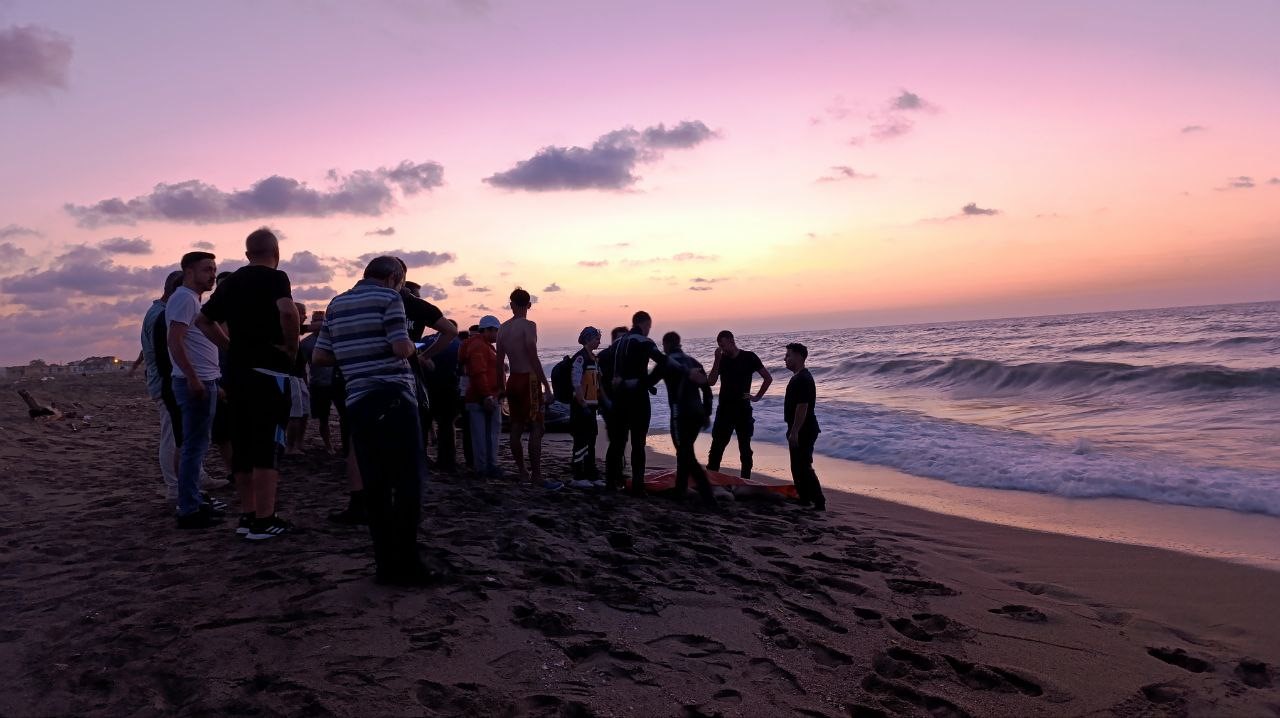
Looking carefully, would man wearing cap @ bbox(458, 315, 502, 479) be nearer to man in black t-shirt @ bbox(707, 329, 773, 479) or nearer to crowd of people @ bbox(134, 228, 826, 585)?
crowd of people @ bbox(134, 228, 826, 585)

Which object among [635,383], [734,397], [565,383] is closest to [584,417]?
[565,383]

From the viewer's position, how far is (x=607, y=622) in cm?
361

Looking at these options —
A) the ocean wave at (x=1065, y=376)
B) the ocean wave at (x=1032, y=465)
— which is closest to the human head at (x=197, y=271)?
the ocean wave at (x=1032, y=465)

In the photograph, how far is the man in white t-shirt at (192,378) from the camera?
4.71 m

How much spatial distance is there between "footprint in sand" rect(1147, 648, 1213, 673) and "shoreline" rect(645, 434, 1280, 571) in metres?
2.22

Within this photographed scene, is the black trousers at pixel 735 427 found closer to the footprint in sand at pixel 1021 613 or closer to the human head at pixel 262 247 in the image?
the footprint in sand at pixel 1021 613

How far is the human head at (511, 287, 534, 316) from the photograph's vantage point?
7.25 meters

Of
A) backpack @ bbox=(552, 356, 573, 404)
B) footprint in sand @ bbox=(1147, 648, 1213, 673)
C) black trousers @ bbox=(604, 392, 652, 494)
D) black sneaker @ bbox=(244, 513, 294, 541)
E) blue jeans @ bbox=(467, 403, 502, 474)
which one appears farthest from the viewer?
backpack @ bbox=(552, 356, 573, 404)

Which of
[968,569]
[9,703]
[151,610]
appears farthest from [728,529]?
[9,703]

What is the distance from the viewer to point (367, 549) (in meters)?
4.43

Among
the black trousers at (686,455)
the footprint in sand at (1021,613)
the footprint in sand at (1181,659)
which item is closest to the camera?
the footprint in sand at (1181,659)

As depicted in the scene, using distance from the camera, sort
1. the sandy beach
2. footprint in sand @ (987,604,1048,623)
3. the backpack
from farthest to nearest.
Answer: the backpack → footprint in sand @ (987,604,1048,623) → the sandy beach

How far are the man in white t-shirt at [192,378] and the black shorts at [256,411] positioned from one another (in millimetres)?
584

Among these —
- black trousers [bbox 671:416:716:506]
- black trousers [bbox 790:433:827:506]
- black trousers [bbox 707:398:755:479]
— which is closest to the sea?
black trousers [bbox 707:398:755:479]
